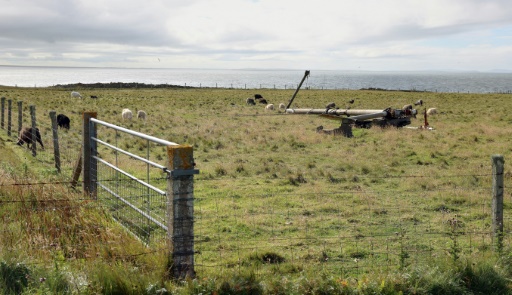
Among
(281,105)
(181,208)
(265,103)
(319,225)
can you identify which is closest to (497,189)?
(319,225)

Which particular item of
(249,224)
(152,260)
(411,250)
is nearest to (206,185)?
(249,224)

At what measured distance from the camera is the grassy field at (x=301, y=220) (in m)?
5.27

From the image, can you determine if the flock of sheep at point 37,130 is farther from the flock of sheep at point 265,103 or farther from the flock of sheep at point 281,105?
the flock of sheep at point 265,103

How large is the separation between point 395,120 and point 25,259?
21430 millimetres

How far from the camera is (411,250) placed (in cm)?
754

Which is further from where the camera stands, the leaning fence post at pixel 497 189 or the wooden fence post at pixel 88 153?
the wooden fence post at pixel 88 153

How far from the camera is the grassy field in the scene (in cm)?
527

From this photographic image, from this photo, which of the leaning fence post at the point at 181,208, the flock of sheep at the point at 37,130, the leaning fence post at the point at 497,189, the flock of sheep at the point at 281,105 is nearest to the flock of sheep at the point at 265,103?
the flock of sheep at the point at 281,105

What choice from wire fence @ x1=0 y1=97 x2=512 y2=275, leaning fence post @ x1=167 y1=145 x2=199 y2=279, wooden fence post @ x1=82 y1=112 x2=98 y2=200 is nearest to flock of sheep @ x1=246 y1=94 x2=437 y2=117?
wire fence @ x1=0 y1=97 x2=512 y2=275

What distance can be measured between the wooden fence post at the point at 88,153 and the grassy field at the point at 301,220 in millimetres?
656

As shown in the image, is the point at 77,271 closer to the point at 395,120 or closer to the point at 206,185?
the point at 206,185

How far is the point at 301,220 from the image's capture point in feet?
31.1

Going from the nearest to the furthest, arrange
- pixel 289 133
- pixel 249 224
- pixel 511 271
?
pixel 511 271 → pixel 249 224 → pixel 289 133

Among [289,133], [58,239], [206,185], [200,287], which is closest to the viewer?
[200,287]
